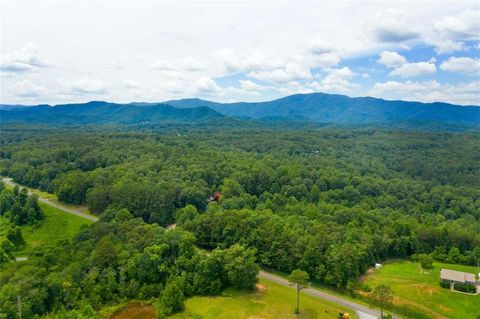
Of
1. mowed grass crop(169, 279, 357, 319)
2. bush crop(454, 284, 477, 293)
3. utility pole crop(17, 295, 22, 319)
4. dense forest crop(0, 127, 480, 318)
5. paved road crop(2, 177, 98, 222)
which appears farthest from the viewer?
paved road crop(2, 177, 98, 222)

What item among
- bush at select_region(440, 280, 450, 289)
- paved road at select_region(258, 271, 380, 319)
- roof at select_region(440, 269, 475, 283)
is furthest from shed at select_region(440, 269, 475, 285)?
paved road at select_region(258, 271, 380, 319)

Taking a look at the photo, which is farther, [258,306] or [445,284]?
[445,284]

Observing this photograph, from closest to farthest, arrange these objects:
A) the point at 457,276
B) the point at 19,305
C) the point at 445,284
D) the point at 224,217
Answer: the point at 19,305 → the point at 445,284 → the point at 457,276 → the point at 224,217

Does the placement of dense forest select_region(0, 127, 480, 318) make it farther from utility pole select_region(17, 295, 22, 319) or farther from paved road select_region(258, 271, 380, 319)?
paved road select_region(258, 271, 380, 319)

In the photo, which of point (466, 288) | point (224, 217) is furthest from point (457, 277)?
point (224, 217)

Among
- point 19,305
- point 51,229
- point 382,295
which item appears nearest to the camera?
point 19,305

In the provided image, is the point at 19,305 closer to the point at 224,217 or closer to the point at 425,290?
the point at 224,217
